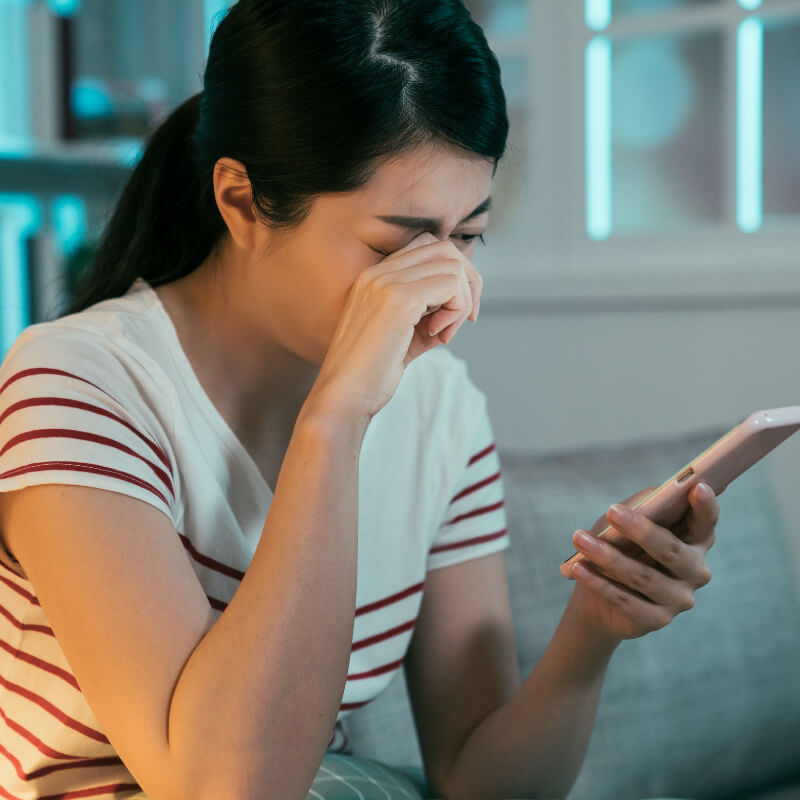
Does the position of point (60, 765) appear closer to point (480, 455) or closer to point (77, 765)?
point (77, 765)

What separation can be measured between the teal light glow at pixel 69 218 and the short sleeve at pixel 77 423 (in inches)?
65.2

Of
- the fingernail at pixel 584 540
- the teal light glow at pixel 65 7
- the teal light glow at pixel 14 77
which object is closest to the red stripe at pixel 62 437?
the fingernail at pixel 584 540

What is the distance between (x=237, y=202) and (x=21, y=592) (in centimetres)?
40

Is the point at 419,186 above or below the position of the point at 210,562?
above

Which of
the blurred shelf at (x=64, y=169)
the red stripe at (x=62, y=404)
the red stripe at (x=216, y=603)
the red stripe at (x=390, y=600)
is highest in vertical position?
the blurred shelf at (x=64, y=169)

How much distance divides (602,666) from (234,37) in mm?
667

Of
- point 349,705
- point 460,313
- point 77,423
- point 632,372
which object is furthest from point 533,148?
point 77,423

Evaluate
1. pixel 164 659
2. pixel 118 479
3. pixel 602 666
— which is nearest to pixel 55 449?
pixel 118 479

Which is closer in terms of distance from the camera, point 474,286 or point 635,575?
point 635,575

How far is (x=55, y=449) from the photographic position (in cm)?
79

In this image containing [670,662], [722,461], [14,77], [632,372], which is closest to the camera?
[722,461]

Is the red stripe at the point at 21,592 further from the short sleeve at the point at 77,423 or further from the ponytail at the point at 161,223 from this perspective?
the ponytail at the point at 161,223

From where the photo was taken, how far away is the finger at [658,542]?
2.47 feet

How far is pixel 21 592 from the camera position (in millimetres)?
882
